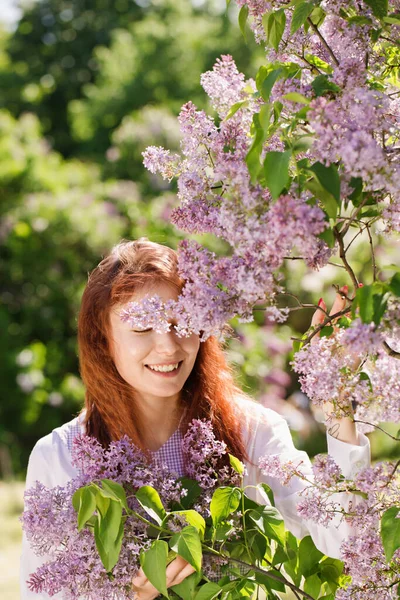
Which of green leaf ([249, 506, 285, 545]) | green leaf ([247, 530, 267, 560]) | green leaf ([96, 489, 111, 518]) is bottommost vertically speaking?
green leaf ([247, 530, 267, 560])

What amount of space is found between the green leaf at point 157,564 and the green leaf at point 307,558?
0.30 metres

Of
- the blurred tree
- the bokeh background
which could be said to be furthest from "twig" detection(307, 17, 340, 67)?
the blurred tree

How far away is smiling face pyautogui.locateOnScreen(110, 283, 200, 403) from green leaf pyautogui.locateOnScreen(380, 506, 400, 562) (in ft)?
2.03

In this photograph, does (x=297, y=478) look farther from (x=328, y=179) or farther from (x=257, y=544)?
(x=328, y=179)

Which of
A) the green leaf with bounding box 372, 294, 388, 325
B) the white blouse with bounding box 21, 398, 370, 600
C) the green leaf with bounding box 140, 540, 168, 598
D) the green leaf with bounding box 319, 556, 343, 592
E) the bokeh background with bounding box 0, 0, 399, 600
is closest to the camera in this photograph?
the green leaf with bounding box 372, 294, 388, 325

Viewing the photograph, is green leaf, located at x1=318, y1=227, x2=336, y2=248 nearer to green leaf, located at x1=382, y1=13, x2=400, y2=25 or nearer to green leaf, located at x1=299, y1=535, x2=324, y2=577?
green leaf, located at x1=382, y1=13, x2=400, y2=25

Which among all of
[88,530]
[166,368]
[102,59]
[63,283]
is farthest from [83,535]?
[102,59]

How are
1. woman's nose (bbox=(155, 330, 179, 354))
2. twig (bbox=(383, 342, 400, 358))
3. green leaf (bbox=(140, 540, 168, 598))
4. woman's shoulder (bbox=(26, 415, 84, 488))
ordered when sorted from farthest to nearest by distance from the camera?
woman's shoulder (bbox=(26, 415, 84, 488)) < woman's nose (bbox=(155, 330, 179, 354)) < green leaf (bbox=(140, 540, 168, 598)) < twig (bbox=(383, 342, 400, 358))

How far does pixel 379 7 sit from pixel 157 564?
0.77 metres

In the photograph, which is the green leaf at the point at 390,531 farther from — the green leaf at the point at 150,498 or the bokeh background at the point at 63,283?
the bokeh background at the point at 63,283

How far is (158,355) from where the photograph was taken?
1.60 metres

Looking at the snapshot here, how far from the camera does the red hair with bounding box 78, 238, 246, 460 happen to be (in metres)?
1.75

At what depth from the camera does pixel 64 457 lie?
1886 millimetres

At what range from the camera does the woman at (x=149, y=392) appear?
64.2 inches
